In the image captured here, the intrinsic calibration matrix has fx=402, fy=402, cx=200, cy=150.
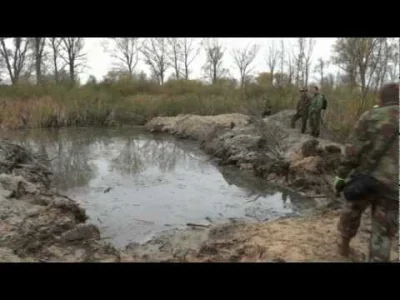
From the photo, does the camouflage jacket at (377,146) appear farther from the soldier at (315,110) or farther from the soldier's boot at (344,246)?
the soldier at (315,110)

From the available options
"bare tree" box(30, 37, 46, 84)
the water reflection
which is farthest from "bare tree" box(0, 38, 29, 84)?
the water reflection

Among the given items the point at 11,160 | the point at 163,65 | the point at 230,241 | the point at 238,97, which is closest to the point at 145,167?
the point at 11,160

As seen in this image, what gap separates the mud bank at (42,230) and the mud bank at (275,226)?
2.00ft

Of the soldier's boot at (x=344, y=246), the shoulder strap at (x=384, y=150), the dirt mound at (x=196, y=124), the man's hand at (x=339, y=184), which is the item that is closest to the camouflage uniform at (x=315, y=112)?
the dirt mound at (x=196, y=124)

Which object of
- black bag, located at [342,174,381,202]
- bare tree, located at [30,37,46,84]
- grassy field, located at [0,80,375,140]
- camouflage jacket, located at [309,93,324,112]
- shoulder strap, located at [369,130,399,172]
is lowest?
black bag, located at [342,174,381,202]

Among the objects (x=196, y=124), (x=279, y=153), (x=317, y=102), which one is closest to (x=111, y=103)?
(x=196, y=124)

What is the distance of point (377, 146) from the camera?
163 inches

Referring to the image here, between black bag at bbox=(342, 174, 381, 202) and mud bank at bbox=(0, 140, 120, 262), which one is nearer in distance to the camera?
black bag at bbox=(342, 174, 381, 202)

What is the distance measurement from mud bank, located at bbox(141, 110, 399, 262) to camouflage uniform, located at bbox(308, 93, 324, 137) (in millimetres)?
398

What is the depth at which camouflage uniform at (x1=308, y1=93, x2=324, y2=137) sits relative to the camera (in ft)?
42.8

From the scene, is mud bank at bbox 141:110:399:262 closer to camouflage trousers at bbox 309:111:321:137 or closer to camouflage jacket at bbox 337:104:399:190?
camouflage trousers at bbox 309:111:321:137

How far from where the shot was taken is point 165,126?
22.8 m
